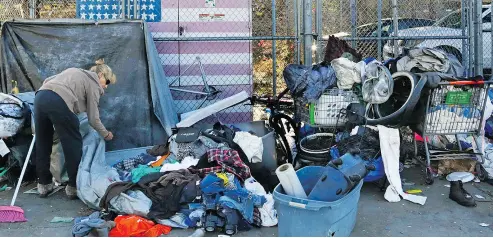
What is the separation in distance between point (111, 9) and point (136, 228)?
13.4 feet

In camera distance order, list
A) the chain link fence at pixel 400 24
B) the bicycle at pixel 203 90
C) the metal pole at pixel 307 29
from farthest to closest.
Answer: the chain link fence at pixel 400 24, the bicycle at pixel 203 90, the metal pole at pixel 307 29

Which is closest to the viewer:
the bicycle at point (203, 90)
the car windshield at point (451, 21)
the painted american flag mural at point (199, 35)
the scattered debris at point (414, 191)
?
the scattered debris at point (414, 191)

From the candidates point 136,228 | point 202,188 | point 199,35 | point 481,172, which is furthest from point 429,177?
point 199,35

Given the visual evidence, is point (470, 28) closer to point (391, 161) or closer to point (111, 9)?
point (391, 161)

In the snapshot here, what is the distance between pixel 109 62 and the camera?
643 centimetres

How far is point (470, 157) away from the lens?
19.0 ft

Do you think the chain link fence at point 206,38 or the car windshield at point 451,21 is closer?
the chain link fence at point 206,38

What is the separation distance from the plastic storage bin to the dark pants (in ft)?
8.22

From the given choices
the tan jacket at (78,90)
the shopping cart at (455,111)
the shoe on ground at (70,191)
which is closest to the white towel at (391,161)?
the shopping cart at (455,111)

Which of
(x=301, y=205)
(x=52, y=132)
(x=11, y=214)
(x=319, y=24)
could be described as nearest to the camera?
(x=301, y=205)

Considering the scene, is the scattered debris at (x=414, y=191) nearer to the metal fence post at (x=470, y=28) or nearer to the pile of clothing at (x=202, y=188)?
the pile of clothing at (x=202, y=188)

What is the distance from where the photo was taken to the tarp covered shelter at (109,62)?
6.33 m

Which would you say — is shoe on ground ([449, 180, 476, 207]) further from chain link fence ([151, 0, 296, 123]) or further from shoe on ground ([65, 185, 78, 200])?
shoe on ground ([65, 185, 78, 200])

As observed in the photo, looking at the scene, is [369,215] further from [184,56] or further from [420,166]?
[184,56]
